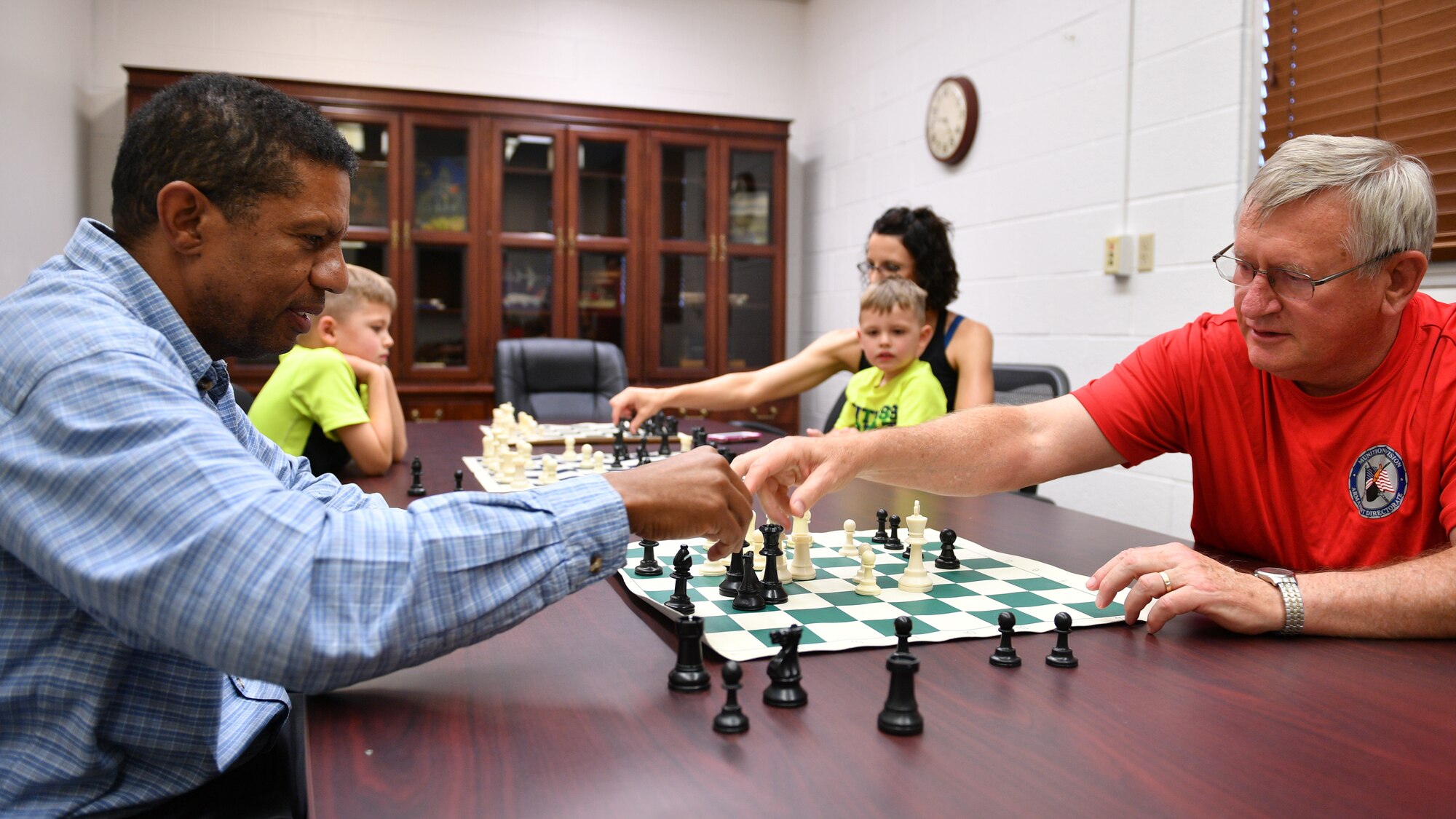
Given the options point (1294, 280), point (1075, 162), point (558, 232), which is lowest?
point (1294, 280)

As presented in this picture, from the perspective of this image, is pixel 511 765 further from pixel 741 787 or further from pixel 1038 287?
pixel 1038 287

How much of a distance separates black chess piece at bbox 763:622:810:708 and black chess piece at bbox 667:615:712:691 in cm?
6

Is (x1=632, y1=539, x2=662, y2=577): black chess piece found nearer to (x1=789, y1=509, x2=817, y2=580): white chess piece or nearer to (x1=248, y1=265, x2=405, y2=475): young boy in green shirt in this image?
(x1=789, y1=509, x2=817, y2=580): white chess piece

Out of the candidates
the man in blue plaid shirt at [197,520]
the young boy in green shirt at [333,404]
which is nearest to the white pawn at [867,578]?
the man in blue plaid shirt at [197,520]

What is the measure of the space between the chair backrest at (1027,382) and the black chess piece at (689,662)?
1.89 meters

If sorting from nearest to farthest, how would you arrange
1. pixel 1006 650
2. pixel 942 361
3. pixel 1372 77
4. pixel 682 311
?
1. pixel 1006 650
2. pixel 1372 77
3. pixel 942 361
4. pixel 682 311

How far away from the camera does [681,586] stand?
1.18 metres

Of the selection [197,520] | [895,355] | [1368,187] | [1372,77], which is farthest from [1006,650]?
[1372,77]

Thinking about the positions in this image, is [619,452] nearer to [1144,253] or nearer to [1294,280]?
[1294,280]

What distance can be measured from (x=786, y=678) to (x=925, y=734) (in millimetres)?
131

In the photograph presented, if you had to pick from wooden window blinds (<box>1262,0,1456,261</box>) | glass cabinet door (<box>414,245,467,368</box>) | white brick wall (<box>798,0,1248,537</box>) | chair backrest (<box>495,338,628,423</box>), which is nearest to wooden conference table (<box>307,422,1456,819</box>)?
wooden window blinds (<box>1262,0,1456,261</box>)

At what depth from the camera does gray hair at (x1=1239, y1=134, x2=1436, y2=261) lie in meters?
1.34

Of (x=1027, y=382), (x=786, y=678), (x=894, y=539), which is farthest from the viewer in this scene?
(x=1027, y=382)

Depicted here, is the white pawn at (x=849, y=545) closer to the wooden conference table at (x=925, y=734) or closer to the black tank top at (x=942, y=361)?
the wooden conference table at (x=925, y=734)
